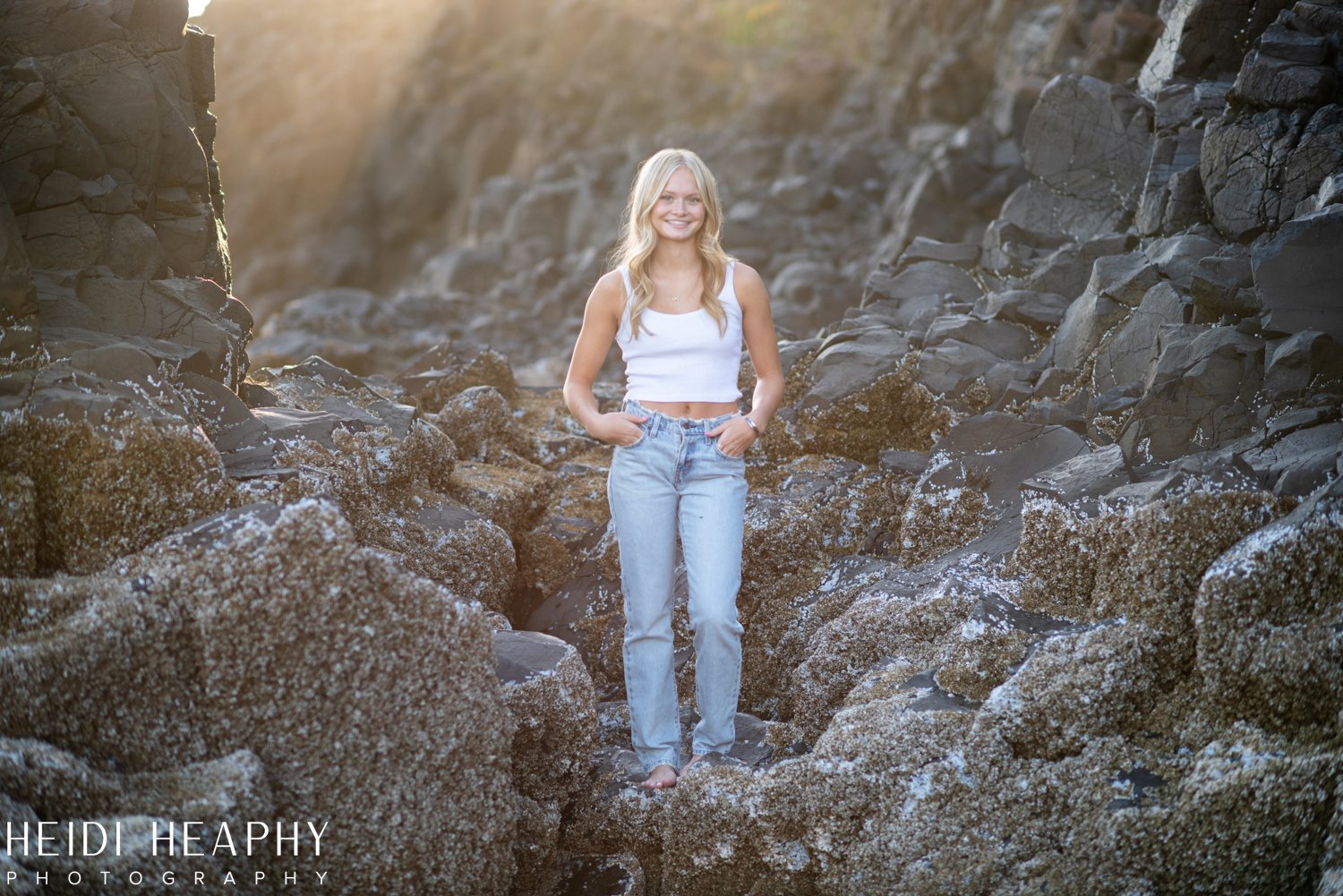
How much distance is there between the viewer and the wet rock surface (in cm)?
416

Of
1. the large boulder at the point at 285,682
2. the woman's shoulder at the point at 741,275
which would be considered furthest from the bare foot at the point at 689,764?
the woman's shoulder at the point at 741,275

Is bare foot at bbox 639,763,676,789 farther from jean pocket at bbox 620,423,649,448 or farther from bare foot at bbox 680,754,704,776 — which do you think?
A: jean pocket at bbox 620,423,649,448

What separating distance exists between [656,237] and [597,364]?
0.64 meters

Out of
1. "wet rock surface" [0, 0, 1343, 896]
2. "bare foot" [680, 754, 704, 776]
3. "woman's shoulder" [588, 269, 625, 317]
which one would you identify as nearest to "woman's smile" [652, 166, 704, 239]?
"woman's shoulder" [588, 269, 625, 317]

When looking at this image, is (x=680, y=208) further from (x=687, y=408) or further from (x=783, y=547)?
(x=783, y=547)

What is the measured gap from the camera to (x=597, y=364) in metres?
5.38

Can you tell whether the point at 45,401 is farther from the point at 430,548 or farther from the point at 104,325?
the point at 430,548

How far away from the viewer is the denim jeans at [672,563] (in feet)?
16.9

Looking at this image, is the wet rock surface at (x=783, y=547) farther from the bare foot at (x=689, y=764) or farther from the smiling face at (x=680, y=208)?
the smiling face at (x=680, y=208)

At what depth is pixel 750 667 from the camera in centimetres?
671

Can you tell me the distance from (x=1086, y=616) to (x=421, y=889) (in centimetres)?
307

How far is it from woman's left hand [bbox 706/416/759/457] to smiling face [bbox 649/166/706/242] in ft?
2.90

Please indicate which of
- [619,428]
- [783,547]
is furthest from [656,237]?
[783,547]

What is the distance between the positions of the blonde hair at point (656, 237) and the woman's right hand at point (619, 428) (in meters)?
0.40
